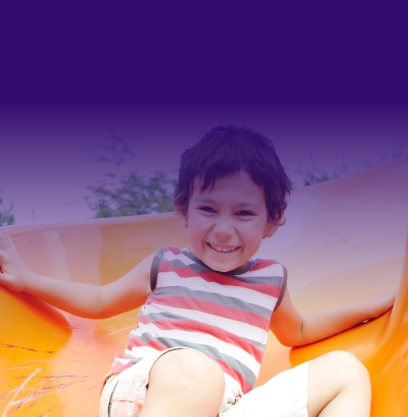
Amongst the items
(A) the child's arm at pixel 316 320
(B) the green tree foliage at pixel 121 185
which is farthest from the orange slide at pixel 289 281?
(B) the green tree foliage at pixel 121 185

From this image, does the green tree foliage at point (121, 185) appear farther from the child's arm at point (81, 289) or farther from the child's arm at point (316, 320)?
the child's arm at point (316, 320)

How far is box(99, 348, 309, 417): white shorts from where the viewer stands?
1.48 ft

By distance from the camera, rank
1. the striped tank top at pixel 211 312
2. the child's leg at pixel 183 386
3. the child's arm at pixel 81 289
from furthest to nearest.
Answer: the child's arm at pixel 81 289 < the striped tank top at pixel 211 312 < the child's leg at pixel 183 386

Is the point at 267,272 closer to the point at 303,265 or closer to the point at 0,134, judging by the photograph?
the point at 303,265

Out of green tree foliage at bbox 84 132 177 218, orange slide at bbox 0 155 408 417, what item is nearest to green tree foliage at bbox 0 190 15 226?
orange slide at bbox 0 155 408 417

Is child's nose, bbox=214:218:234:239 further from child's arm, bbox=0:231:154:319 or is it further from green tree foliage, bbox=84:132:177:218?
green tree foliage, bbox=84:132:177:218

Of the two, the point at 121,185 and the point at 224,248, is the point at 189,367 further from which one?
the point at 121,185

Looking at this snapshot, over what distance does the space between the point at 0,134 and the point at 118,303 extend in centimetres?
44

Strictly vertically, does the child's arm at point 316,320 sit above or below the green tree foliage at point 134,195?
below

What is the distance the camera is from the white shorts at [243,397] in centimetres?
45

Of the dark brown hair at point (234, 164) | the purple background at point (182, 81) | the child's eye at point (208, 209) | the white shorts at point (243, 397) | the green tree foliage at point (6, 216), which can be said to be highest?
the purple background at point (182, 81)

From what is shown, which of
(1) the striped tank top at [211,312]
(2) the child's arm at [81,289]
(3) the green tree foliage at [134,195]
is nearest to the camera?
(1) the striped tank top at [211,312]

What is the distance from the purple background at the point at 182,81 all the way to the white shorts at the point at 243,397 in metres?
0.38

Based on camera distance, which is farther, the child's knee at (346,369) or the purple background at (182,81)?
the purple background at (182,81)
